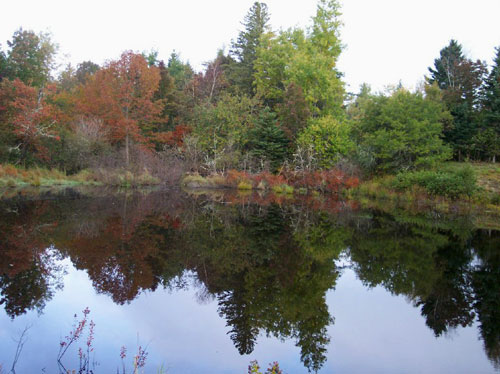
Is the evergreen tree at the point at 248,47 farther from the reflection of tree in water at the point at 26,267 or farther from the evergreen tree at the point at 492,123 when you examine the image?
the reflection of tree in water at the point at 26,267

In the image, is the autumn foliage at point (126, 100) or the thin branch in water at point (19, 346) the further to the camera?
the autumn foliage at point (126, 100)

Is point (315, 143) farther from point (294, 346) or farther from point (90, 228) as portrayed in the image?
point (294, 346)

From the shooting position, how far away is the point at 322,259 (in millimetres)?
7918

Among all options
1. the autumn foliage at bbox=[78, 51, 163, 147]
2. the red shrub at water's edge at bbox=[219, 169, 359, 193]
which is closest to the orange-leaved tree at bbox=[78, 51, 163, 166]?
the autumn foliage at bbox=[78, 51, 163, 147]

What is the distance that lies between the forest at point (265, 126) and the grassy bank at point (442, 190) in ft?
1.24

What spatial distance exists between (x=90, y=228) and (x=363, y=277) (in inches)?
291

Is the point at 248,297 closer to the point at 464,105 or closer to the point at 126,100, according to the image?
the point at 464,105

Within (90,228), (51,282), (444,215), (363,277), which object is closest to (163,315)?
(51,282)

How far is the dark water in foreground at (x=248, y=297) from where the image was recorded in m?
4.07

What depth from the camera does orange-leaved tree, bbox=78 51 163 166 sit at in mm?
30797

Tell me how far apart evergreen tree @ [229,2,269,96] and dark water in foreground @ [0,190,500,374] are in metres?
30.3

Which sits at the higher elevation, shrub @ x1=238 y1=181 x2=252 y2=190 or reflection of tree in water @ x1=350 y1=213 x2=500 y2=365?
shrub @ x1=238 y1=181 x2=252 y2=190

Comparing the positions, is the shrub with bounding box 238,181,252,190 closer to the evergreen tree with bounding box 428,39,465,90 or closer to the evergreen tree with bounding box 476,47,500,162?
the evergreen tree with bounding box 476,47,500,162

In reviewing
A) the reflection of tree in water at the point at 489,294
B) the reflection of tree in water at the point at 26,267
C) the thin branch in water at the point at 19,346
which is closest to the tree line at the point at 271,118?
the reflection of tree in water at the point at 489,294
